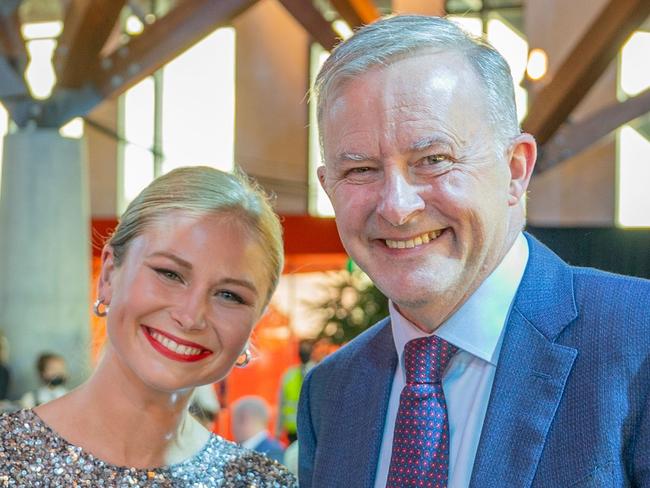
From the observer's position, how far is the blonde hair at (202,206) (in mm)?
2119

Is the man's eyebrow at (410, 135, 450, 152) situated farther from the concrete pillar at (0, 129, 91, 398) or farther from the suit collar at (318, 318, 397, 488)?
the concrete pillar at (0, 129, 91, 398)

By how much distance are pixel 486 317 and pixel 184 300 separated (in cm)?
70

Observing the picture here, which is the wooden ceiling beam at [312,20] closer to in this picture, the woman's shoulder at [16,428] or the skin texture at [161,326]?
the skin texture at [161,326]

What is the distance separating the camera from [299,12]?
833 centimetres

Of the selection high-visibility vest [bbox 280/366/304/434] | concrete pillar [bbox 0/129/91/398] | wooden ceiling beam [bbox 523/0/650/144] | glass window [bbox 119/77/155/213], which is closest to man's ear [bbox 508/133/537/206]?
high-visibility vest [bbox 280/366/304/434]

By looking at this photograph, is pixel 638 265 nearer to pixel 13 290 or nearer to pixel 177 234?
pixel 177 234

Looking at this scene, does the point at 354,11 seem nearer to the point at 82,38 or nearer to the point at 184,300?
the point at 82,38

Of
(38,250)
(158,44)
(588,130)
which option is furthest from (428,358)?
(588,130)

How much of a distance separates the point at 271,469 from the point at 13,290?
232 inches

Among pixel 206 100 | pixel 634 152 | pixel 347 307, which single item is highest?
pixel 206 100

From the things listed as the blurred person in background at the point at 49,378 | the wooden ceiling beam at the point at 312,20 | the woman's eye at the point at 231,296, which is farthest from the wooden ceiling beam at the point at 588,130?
the woman's eye at the point at 231,296

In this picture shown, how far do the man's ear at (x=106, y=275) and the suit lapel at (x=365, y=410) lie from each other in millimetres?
585

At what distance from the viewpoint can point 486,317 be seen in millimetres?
1643

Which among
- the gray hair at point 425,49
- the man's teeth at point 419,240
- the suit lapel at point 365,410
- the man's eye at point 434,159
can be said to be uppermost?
the gray hair at point 425,49
